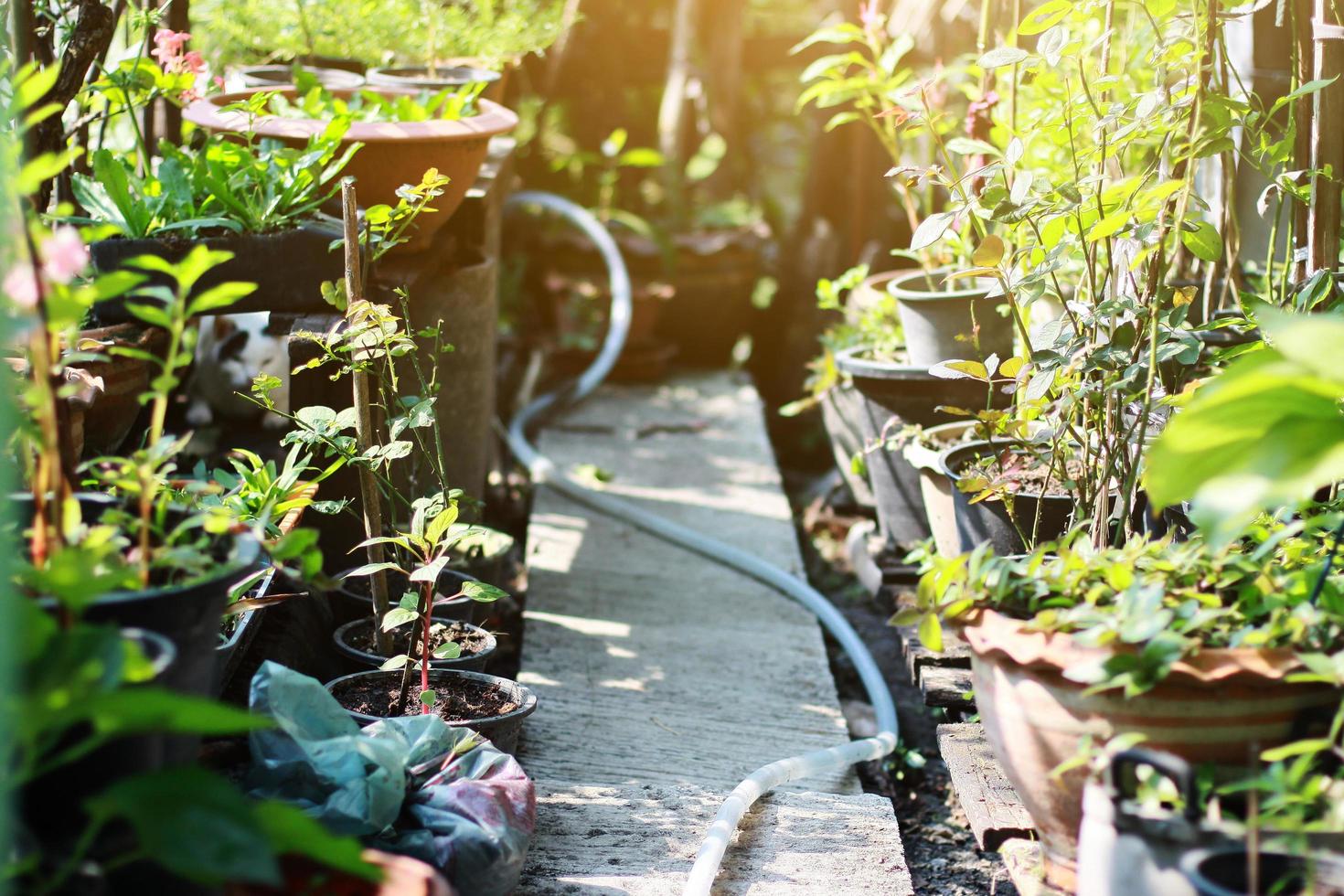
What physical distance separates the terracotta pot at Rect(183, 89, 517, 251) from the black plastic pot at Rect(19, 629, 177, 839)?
4.66 ft

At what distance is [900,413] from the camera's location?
9.11ft

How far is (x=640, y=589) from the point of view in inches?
122

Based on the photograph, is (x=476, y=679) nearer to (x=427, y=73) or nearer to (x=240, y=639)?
(x=240, y=639)

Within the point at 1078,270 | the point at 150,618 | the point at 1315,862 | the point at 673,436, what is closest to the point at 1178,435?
the point at 1315,862

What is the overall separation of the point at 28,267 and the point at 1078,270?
6.52 ft

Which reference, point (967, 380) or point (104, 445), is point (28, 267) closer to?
point (104, 445)

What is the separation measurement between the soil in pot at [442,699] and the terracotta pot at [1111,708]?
2.56 feet

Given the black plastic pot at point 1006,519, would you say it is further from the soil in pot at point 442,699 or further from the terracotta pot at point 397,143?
the terracotta pot at point 397,143

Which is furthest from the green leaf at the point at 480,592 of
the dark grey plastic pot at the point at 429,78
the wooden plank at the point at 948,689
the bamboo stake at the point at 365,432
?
the dark grey plastic pot at the point at 429,78

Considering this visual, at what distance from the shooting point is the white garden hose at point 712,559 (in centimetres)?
186

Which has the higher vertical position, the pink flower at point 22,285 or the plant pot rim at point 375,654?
the pink flower at point 22,285

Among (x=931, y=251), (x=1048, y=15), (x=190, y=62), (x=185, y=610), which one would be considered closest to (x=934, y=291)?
(x=931, y=251)

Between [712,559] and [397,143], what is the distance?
4.62 ft

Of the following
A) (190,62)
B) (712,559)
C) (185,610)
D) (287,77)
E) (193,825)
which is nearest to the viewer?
(193,825)
